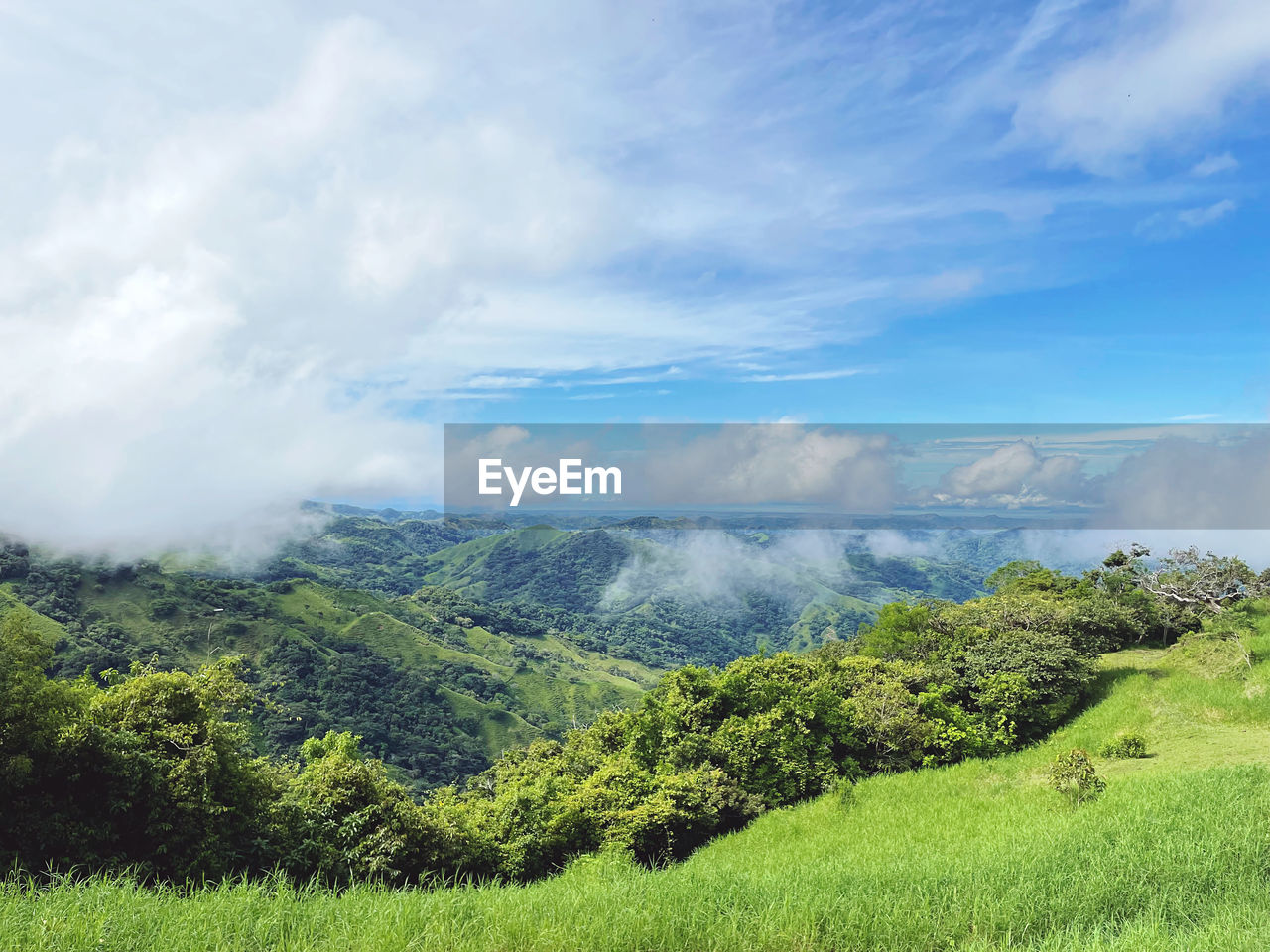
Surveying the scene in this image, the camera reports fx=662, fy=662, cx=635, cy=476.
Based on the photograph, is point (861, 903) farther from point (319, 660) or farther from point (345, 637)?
point (345, 637)

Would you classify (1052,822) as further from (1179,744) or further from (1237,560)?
(1237,560)

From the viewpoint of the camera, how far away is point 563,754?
29.7 m

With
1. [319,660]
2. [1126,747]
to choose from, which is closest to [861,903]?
[1126,747]

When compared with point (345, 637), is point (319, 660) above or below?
below

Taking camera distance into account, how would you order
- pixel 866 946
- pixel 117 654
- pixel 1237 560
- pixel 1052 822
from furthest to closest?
pixel 117 654, pixel 1237 560, pixel 1052 822, pixel 866 946

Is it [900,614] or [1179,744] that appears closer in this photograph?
[1179,744]

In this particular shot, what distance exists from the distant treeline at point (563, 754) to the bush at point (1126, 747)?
12.4ft

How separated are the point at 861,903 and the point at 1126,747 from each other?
1722 centimetres

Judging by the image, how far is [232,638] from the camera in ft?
491

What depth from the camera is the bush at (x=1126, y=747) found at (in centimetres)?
1911

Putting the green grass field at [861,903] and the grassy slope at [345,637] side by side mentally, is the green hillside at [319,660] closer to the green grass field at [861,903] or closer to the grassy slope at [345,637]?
the grassy slope at [345,637]

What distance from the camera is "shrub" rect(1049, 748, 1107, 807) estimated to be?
14.8 meters

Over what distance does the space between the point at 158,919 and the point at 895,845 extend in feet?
40.1

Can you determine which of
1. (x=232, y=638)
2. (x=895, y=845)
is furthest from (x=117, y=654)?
(x=895, y=845)
